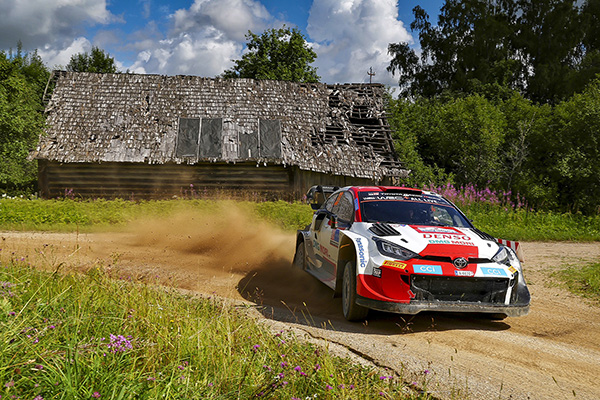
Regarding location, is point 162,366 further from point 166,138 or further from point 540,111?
point 540,111

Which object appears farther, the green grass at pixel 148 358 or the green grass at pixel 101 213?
the green grass at pixel 101 213

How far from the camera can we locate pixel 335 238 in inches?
315

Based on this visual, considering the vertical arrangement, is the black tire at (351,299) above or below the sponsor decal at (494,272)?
below

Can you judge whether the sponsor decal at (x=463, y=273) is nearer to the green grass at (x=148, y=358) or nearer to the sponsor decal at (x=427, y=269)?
the sponsor decal at (x=427, y=269)

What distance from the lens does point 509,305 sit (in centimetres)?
664

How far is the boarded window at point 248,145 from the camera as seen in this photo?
24672 mm

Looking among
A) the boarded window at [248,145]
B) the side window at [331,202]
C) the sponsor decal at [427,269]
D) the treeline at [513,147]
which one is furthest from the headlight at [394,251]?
the treeline at [513,147]

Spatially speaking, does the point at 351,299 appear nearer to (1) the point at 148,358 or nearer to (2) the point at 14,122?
(1) the point at 148,358

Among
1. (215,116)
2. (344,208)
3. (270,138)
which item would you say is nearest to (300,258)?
(344,208)

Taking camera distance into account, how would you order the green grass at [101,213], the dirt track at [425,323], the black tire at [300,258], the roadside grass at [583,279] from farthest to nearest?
the green grass at [101,213] → the black tire at [300,258] → the roadside grass at [583,279] → the dirt track at [425,323]

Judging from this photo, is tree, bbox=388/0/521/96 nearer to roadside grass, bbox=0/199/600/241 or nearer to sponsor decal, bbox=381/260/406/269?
roadside grass, bbox=0/199/600/241

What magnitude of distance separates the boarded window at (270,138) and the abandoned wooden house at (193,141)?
5 cm

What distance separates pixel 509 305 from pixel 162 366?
14.2 feet

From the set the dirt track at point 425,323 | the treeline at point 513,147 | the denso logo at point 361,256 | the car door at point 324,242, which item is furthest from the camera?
the treeline at point 513,147
